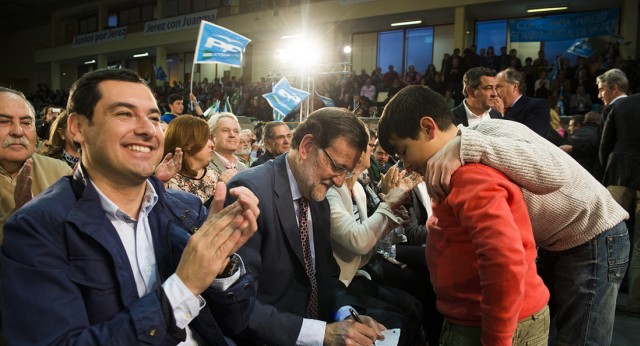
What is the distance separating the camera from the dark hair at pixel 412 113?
1.75 meters

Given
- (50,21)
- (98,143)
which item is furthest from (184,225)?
(50,21)

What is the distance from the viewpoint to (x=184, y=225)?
1.57 m

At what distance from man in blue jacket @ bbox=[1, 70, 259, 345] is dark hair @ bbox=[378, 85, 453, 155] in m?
0.76

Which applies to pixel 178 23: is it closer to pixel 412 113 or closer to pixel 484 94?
pixel 484 94

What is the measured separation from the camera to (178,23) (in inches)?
848

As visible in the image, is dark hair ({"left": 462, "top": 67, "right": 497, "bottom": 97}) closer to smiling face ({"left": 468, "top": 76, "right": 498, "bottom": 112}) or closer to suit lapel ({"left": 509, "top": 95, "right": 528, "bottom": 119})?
smiling face ({"left": 468, "top": 76, "right": 498, "bottom": 112})

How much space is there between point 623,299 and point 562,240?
2991 millimetres

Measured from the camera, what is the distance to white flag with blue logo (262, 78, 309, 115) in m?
7.67

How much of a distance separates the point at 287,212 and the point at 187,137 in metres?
1.52


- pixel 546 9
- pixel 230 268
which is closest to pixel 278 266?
pixel 230 268

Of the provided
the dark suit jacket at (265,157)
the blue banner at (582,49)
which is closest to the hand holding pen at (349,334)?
the dark suit jacket at (265,157)

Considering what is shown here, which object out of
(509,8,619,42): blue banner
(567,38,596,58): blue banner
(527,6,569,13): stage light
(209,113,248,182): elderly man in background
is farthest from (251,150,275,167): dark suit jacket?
(527,6,569,13): stage light

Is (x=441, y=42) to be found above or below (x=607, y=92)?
above

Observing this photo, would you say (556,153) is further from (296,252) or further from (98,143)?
(98,143)
